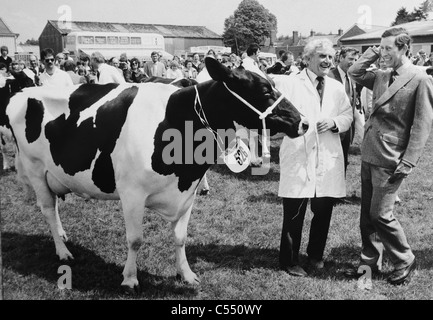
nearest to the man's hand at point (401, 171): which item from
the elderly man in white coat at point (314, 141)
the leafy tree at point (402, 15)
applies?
the elderly man in white coat at point (314, 141)

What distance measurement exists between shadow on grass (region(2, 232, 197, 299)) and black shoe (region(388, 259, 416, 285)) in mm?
2018

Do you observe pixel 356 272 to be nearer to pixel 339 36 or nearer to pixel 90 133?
pixel 90 133

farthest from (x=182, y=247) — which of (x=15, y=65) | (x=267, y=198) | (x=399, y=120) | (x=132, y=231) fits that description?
(x=15, y=65)

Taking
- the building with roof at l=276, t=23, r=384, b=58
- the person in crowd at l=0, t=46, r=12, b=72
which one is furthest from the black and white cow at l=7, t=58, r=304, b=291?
the person in crowd at l=0, t=46, r=12, b=72

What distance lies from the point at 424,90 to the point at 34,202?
5562 mm

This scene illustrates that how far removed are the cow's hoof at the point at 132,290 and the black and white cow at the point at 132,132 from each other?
1cm

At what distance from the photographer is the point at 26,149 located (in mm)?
4438

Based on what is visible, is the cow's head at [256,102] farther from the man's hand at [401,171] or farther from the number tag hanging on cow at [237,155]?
the man's hand at [401,171]

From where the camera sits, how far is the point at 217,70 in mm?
3363

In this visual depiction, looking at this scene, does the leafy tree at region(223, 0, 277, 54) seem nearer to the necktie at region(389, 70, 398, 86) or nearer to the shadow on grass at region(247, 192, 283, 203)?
the necktie at region(389, 70, 398, 86)

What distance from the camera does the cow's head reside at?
341cm

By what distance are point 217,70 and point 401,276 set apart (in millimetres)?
2775

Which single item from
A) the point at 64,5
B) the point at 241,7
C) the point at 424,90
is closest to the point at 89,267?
the point at 64,5

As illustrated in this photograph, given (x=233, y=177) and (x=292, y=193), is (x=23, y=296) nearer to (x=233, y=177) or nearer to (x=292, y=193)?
(x=292, y=193)
